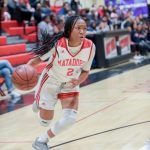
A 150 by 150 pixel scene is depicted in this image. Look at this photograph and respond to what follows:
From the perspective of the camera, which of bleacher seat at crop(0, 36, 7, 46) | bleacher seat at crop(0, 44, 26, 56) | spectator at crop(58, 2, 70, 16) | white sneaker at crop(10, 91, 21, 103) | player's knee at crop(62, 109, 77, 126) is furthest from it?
spectator at crop(58, 2, 70, 16)

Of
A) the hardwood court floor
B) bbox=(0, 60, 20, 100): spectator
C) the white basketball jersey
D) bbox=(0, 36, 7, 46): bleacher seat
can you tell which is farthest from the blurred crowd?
the white basketball jersey

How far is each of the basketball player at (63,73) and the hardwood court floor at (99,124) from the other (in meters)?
0.47

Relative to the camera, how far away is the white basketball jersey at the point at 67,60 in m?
4.80

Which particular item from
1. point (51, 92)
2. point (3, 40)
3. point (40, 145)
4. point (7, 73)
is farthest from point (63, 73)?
point (3, 40)

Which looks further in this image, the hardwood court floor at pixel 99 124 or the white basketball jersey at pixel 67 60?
the hardwood court floor at pixel 99 124

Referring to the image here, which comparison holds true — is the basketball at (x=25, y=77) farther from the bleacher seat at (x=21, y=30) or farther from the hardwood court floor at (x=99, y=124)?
the bleacher seat at (x=21, y=30)

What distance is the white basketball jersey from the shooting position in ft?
15.7

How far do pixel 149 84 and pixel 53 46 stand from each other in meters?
6.13

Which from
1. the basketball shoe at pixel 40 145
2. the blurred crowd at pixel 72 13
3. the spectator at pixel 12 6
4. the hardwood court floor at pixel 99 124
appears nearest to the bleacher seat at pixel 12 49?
the blurred crowd at pixel 72 13

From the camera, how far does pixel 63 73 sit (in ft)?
15.8

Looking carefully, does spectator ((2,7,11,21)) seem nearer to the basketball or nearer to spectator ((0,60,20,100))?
spectator ((0,60,20,100))

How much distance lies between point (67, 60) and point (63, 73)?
0.15 meters

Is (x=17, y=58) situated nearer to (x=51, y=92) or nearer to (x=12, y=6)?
(x=12, y=6)

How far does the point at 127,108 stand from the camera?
299 inches
